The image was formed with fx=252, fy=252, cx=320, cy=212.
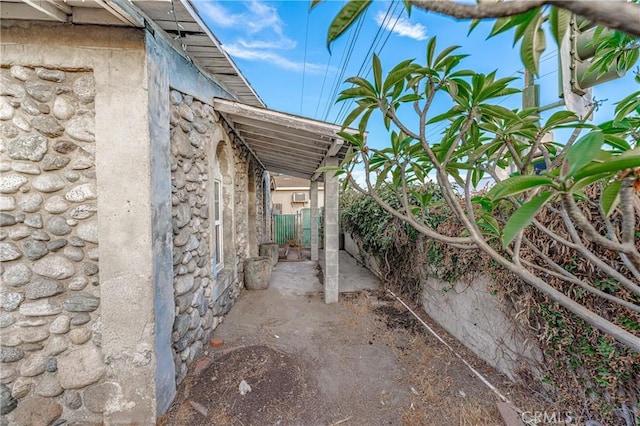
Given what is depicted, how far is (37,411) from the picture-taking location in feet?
6.59

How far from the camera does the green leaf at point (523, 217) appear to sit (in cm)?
75

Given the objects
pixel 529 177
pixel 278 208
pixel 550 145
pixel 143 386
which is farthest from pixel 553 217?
pixel 278 208

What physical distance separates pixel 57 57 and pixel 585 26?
3.98 meters

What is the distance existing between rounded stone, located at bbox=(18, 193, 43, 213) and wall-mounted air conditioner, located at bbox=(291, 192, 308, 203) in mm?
14388

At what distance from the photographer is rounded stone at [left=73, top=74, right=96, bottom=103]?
2.05 meters

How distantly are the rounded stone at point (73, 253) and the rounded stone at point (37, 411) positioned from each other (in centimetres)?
114

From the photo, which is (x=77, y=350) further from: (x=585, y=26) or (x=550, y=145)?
(x=585, y=26)

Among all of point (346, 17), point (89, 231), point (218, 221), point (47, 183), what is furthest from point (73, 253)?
point (346, 17)

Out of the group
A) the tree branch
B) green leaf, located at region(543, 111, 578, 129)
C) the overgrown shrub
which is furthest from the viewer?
the overgrown shrub

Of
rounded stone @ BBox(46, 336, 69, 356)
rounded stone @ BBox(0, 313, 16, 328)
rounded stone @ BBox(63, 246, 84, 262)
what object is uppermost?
rounded stone @ BBox(63, 246, 84, 262)

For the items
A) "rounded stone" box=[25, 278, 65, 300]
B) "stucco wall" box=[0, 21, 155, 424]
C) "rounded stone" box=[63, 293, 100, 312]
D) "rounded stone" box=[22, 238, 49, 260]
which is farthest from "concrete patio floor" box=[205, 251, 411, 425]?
"rounded stone" box=[22, 238, 49, 260]

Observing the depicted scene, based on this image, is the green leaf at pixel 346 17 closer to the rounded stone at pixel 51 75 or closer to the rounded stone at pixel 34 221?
the rounded stone at pixel 51 75

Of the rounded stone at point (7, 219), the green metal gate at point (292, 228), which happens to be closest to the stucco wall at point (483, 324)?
the rounded stone at point (7, 219)

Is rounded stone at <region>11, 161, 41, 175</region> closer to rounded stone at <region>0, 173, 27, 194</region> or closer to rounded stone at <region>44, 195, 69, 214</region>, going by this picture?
rounded stone at <region>0, 173, 27, 194</region>
